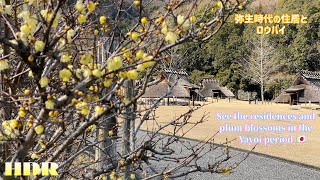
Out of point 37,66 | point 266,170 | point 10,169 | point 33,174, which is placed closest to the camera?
point 37,66

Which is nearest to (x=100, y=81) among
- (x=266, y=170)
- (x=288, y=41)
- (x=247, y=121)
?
(x=266, y=170)

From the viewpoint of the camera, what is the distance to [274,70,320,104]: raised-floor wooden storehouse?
2542 centimetres

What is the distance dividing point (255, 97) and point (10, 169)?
35.4 meters

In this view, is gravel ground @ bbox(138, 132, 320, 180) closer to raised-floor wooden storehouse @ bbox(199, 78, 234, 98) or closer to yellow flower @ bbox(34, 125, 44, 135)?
yellow flower @ bbox(34, 125, 44, 135)

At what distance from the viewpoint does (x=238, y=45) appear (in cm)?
3938

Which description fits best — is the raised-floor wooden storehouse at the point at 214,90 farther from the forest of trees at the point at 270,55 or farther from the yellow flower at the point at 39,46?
the yellow flower at the point at 39,46

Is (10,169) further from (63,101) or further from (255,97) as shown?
(255,97)

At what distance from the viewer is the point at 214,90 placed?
1366 inches

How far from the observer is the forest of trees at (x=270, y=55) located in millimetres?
33812

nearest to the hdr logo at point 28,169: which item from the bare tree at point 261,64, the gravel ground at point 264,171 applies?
the gravel ground at point 264,171

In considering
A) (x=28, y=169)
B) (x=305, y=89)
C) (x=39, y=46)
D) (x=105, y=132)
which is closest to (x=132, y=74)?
(x=39, y=46)

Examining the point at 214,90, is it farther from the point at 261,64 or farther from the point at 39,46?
the point at 39,46

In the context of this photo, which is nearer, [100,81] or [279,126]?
[100,81]

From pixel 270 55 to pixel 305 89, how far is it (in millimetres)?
9728
